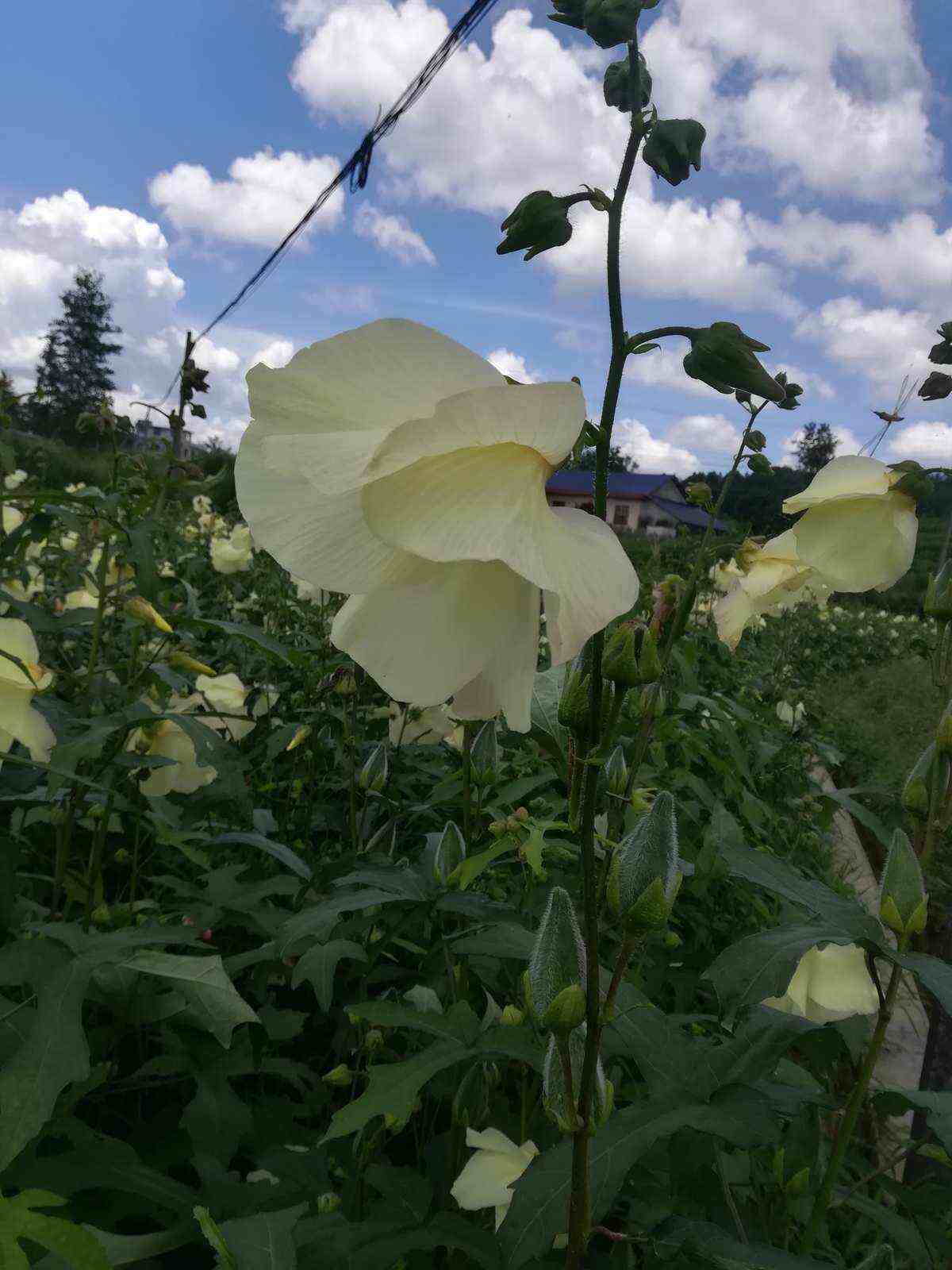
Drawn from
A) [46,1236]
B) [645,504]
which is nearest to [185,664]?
[46,1236]

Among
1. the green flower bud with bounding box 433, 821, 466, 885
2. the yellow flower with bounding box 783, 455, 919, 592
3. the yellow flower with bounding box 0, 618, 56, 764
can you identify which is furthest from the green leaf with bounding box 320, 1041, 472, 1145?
the yellow flower with bounding box 0, 618, 56, 764

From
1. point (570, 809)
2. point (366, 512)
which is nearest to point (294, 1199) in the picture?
point (570, 809)

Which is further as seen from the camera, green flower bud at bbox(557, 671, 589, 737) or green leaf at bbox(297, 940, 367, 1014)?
green leaf at bbox(297, 940, 367, 1014)

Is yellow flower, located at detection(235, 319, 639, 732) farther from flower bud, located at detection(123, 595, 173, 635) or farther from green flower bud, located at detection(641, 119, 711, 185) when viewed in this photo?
flower bud, located at detection(123, 595, 173, 635)

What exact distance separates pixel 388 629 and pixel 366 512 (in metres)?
0.13

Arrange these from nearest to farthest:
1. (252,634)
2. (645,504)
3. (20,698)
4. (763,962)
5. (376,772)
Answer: (763,962) < (20,698) < (252,634) < (376,772) < (645,504)

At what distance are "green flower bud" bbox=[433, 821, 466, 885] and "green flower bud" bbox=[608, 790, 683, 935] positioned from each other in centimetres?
58

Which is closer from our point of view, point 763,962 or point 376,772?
point 763,962

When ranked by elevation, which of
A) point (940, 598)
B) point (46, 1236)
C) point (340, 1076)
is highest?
point (940, 598)

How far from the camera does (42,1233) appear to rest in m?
0.77

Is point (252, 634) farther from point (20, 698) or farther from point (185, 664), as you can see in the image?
point (20, 698)

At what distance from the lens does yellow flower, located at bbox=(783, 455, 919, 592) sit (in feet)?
3.16

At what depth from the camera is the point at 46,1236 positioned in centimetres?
77

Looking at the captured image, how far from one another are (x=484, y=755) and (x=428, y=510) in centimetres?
102
